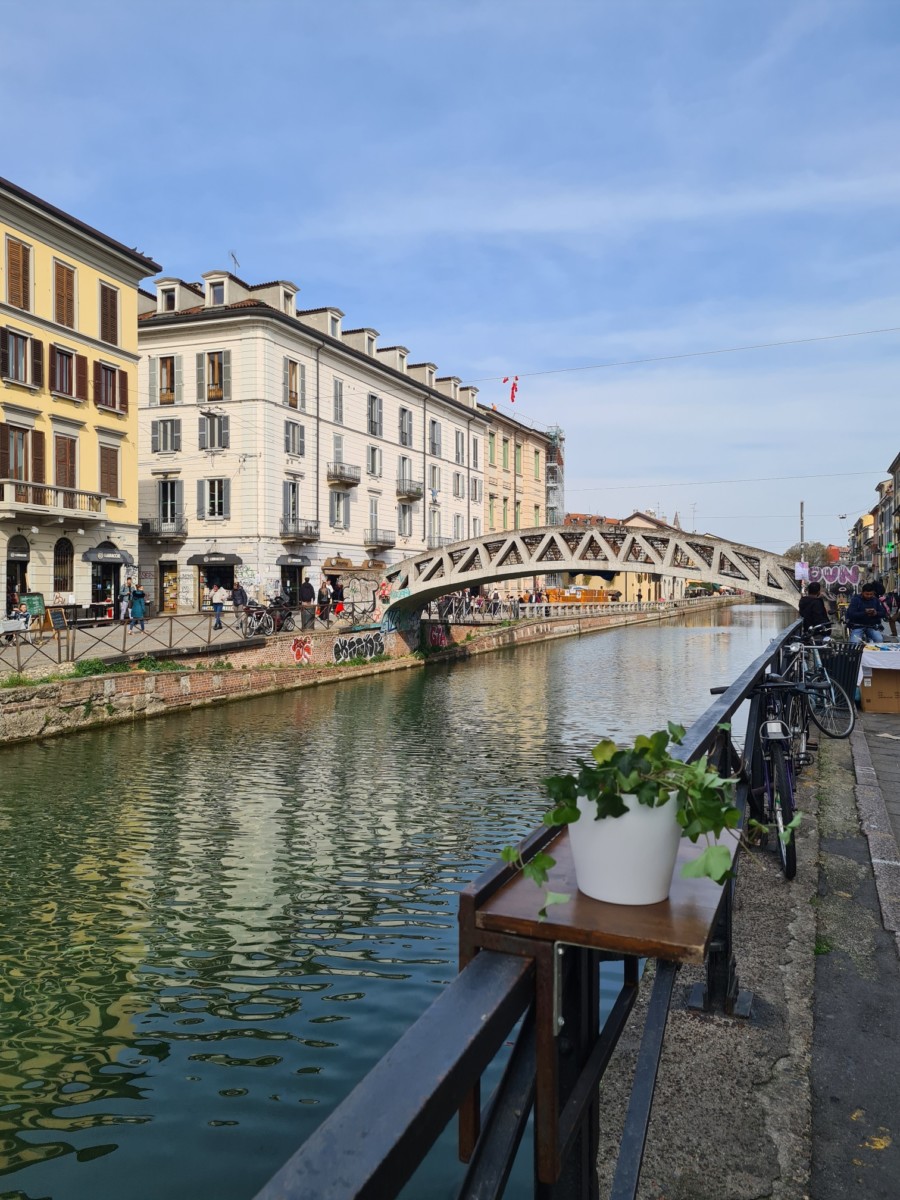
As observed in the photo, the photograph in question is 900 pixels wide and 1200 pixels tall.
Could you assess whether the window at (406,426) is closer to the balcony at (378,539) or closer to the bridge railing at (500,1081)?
the balcony at (378,539)

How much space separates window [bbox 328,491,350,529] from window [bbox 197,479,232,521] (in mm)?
5035

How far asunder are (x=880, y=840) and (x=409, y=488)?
38.9 m

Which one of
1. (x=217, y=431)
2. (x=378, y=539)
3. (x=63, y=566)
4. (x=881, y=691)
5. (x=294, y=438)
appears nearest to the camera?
(x=881, y=691)

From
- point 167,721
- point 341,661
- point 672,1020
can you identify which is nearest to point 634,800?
point 672,1020

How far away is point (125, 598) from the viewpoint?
26.2m

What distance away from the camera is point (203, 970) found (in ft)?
23.9

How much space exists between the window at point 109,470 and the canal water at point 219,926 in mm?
12161

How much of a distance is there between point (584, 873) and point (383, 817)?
33.7 feet

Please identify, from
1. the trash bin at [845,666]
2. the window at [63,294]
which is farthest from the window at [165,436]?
the trash bin at [845,666]

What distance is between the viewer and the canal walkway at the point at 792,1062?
8.87ft

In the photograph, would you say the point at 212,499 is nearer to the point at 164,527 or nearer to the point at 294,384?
the point at 164,527

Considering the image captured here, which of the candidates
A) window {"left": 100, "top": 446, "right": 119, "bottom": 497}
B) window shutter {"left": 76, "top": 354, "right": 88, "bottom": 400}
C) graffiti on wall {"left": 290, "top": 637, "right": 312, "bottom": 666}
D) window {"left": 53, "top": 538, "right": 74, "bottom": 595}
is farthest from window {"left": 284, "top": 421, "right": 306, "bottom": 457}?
graffiti on wall {"left": 290, "top": 637, "right": 312, "bottom": 666}

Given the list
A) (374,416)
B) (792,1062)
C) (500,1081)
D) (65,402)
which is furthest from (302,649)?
(500,1081)

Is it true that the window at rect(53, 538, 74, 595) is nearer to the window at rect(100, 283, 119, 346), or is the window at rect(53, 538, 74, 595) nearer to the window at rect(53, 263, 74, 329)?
the window at rect(53, 263, 74, 329)
